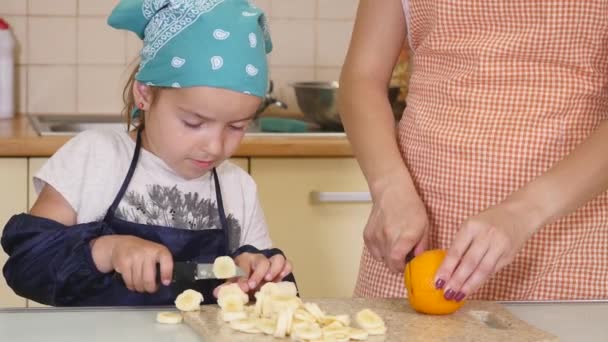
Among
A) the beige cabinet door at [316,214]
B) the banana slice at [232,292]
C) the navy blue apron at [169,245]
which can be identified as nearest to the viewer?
the banana slice at [232,292]

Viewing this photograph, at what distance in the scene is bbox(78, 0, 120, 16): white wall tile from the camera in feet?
9.62

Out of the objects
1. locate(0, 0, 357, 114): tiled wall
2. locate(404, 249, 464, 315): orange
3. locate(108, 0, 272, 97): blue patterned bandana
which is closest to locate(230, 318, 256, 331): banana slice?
locate(404, 249, 464, 315): orange

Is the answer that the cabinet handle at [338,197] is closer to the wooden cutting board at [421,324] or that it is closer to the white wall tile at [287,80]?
the white wall tile at [287,80]

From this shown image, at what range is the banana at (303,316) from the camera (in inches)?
46.1

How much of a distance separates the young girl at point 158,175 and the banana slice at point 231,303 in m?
0.15

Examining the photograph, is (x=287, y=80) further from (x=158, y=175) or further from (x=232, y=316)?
(x=232, y=316)

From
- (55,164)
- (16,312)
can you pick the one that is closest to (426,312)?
(16,312)

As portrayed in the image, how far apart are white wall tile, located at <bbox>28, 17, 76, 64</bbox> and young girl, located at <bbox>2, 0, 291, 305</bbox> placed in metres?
1.37

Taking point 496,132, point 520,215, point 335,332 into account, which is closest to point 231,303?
point 335,332

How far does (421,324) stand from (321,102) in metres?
1.56

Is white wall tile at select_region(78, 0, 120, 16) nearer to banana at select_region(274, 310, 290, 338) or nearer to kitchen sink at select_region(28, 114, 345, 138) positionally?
kitchen sink at select_region(28, 114, 345, 138)

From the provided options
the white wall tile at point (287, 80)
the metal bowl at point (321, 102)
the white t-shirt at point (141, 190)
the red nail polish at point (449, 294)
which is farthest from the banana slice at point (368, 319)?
the white wall tile at point (287, 80)

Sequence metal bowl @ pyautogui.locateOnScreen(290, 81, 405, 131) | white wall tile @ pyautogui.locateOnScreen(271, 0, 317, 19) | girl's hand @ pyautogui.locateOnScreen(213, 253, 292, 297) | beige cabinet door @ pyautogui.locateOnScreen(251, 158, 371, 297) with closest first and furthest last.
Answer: girl's hand @ pyautogui.locateOnScreen(213, 253, 292, 297) < beige cabinet door @ pyautogui.locateOnScreen(251, 158, 371, 297) < metal bowl @ pyautogui.locateOnScreen(290, 81, 405, 131) < white wall tile @ pyautogui.locateOnScreen(271, 0, 317, 19)

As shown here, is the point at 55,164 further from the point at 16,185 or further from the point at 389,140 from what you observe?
the point at 16,185
